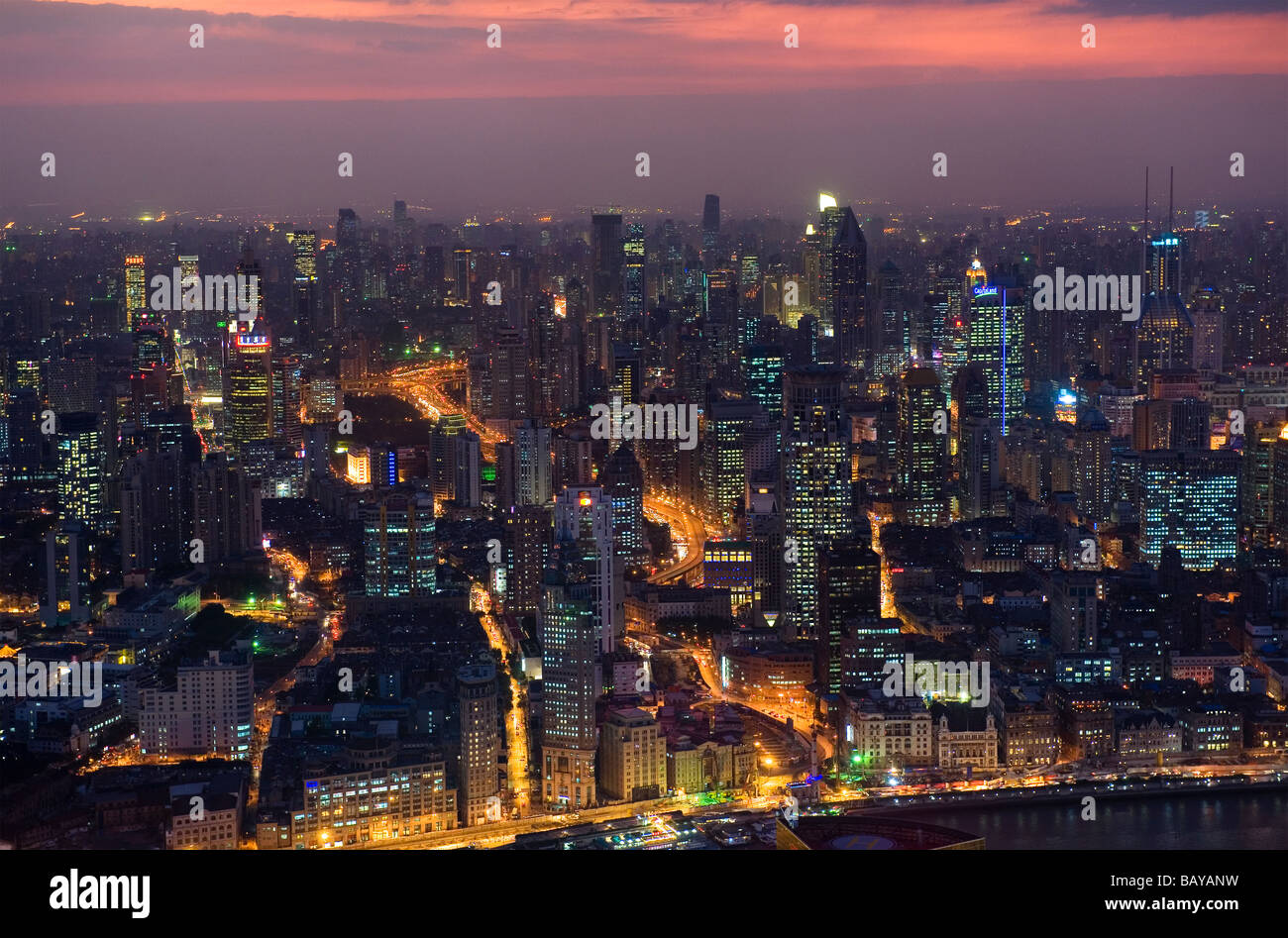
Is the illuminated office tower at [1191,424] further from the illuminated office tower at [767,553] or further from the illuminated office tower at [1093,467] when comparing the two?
the illuminated office tower at [767,553]

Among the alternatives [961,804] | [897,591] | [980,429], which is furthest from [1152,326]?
[961,804]

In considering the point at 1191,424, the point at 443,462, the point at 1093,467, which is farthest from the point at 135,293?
the point at 1191,424

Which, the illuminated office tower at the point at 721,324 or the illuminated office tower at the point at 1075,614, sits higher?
the illuminated office tower at the point at 721,324

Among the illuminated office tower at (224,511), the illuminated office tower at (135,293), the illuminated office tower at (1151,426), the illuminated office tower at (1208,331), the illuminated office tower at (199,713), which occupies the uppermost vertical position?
the illuminated office tower at (135,293)

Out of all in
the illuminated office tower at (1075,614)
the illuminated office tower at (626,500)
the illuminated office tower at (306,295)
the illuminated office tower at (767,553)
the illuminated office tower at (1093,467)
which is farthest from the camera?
the illuminated office tower at (306,295)

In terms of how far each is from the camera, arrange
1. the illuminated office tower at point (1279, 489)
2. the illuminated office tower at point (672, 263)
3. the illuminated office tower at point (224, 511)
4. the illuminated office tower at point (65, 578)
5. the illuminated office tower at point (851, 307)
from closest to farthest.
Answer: the illuminated office tower at point (65, 578) → the illuminated office tower at point (1279, 489) → the illuminated office tower at point (224, 511) → the illuminated office tower at point (672, 263) → the illuminated office tower at point (851, 307)

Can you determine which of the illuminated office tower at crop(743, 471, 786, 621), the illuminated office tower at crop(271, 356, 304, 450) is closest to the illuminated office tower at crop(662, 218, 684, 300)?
the illuminated office tower at crop(743, 471, 786, 621)

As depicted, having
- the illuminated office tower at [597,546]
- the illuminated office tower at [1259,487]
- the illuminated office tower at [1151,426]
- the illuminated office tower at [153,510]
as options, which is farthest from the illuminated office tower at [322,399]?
the illuminated office tower at [1259,487]
